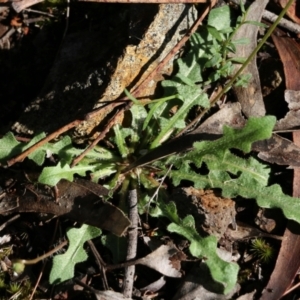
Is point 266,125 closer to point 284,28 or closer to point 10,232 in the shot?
point 284,28

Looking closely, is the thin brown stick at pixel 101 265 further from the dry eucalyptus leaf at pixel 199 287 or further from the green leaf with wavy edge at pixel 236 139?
the green leaf with wavy edge at pixel 236 139

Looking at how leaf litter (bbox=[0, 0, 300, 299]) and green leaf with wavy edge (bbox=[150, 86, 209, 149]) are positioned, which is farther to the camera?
green leaf with wavy edge (bbox=[150, 86, 209, 149])

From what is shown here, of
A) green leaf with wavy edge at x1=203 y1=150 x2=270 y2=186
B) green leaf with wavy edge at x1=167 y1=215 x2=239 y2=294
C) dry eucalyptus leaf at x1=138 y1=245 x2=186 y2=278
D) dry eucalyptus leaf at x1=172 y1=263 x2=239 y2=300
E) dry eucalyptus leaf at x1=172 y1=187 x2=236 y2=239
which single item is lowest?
dry eucalyptus leaf at x1=172 y1=263 x2=239 y2=300

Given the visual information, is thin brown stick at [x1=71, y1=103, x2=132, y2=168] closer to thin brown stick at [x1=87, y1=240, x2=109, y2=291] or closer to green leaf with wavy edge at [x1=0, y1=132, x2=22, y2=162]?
green leaf with wavy edge at [x1=0, y1=132, x2=22, y2=162]

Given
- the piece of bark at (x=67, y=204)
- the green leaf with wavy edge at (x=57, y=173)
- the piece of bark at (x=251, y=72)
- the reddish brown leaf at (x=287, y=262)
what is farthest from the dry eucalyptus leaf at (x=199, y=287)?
the piece of bark at (x=251, y=72)

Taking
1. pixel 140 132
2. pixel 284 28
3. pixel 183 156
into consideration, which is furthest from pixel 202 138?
pixel 284 28

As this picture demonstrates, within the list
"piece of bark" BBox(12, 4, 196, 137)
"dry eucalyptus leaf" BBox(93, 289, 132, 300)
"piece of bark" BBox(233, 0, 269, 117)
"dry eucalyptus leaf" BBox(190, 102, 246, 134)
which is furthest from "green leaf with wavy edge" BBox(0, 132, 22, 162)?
"piece of bark" BBox(233, 0, 269, 117)

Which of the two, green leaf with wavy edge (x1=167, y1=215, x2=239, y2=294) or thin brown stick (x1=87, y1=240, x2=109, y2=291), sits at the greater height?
green leaf with wavy edge (x1=167, y1=215, x2=239, y2=294)

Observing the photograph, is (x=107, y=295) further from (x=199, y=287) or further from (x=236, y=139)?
(x=236, y=139)

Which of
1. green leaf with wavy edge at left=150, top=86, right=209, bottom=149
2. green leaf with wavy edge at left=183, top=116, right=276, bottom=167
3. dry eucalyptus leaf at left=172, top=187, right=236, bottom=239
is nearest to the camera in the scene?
green leaf with wavy edge at left=183, top=116, right=276, bottom=167
